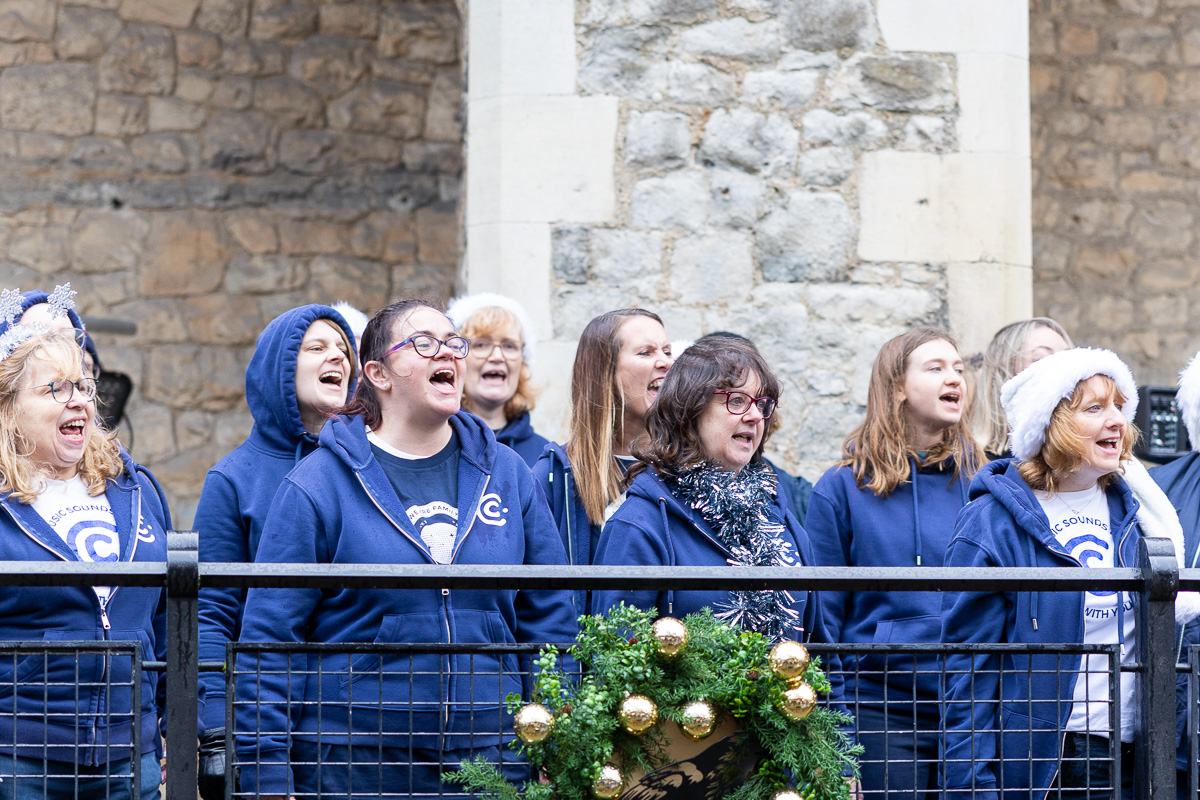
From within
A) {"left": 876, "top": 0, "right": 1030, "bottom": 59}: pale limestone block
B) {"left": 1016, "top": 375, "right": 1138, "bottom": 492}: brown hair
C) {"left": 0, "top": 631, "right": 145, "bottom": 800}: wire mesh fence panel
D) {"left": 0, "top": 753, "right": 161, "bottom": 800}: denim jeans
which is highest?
{"left": 876, "top": 0, "right": 1030, "bottom": 59}: pale limestone block

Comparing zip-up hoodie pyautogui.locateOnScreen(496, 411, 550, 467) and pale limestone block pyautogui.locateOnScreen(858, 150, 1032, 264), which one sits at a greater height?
pale limestone block pyautogui.locateOnScreen(858, 150, 1032, 264)

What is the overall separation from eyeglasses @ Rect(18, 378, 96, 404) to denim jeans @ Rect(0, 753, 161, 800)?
0.80 metres

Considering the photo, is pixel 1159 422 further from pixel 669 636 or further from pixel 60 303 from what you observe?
pixel 60 303

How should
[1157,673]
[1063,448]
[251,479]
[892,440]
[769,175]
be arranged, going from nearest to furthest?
[1157,673], [1063,448], [251,479], [892,440], [769,175]

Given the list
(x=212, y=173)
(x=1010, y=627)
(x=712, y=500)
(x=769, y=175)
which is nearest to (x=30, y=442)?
(x=712, y=500)

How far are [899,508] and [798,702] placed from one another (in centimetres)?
136

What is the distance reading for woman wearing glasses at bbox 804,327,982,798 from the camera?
11.4 ft

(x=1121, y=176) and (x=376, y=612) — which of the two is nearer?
(x=376, y=612)

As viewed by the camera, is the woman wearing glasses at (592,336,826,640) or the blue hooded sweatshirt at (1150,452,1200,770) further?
the blue hooded sweatshirt at (1150,452,1200,770)

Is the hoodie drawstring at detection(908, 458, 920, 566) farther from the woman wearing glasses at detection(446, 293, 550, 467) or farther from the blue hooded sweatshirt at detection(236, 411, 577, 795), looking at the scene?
the woman wearing glasses at detection(446, 293, 550, 467)

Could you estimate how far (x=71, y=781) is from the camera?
9.25ft

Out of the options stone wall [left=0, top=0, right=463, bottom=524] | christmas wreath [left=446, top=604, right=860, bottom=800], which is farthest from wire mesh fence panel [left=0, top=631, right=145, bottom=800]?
stone wall [left=0, top=0, right=463, bottom=524]

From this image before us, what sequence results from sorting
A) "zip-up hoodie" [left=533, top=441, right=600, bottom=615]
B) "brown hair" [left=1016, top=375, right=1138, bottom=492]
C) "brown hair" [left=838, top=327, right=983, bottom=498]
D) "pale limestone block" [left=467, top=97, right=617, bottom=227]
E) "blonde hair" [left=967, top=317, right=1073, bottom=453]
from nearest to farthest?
"brown hair" [left=1016, top=375, right=1138, bottom=492] < "zip-up hoodie" [left=533, top=441, right=600, bottom=615] < "brown hair" [left=838, top=327, right=983, bottom=498] < "blonde hair" [left=967, top=317, right=1073, bottom=453] < "pale limestone block" [left=467, top=97, right=617, bottom=227]

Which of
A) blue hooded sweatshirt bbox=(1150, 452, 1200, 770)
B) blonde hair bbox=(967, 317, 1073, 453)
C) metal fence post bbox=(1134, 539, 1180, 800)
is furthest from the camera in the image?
blonde hair bbox=(967, 317, 1073, 453)
